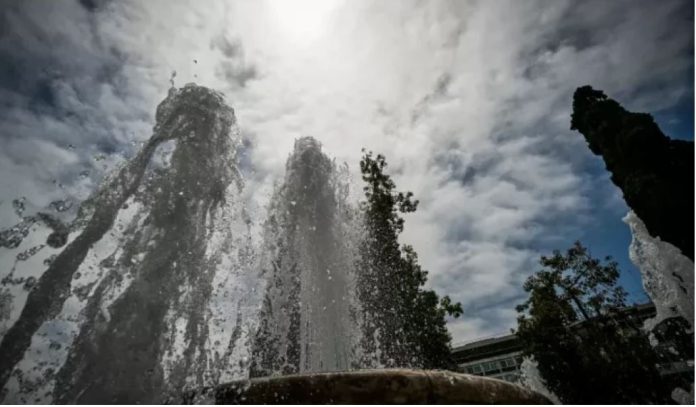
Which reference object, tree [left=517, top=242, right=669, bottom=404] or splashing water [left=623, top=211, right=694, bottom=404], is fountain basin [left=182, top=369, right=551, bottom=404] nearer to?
splashing water [left=623, top=211, right=694, bottom=404]


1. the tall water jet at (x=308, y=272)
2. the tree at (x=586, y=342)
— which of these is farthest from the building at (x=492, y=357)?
the tall water jet at (x=308, y=272)

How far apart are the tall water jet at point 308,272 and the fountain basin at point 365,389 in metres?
5.80

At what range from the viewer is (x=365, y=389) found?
343 cm

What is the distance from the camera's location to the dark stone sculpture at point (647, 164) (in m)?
12.5

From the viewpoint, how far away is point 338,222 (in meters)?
11.1

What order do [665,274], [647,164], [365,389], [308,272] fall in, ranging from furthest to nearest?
[647,164] < [665,274] < [308,272] < [365,389]

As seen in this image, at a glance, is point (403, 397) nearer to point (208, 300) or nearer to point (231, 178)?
point (208, 300)

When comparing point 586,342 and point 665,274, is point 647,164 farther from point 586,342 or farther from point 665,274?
point 586,342

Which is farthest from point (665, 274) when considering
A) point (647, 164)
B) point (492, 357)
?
point (492, 357)

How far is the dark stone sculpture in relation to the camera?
1255 cm

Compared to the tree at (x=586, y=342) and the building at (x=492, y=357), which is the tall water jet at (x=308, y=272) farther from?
the building at (x=492, y=357)

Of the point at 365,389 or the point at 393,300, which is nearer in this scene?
the point at 365,389

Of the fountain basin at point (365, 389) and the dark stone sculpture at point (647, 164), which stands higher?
the dark stone sculpture at point (647, 164)

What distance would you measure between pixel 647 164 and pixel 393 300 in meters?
11.7
